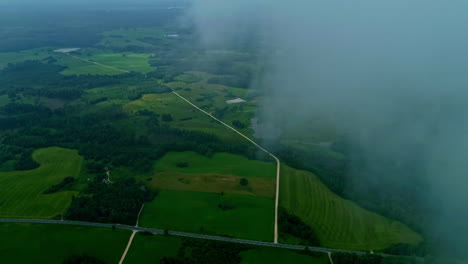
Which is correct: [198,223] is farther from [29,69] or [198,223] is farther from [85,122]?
[29,69]

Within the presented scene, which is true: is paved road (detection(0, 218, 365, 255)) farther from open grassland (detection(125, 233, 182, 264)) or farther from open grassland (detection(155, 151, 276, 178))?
open grassland (detection(155, 151, 276, 178))

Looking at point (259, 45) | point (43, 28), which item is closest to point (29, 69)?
point (259, 45)

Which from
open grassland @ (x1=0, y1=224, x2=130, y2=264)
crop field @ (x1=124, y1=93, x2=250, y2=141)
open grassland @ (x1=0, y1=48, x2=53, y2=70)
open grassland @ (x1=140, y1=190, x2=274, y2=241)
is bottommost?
open grassland @ (x1=0, y1=224, x2=130, y2=264)

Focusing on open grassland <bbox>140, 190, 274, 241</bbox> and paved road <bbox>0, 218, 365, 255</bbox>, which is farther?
open grassland <bbox>140, 190, 274, 241</bbox>

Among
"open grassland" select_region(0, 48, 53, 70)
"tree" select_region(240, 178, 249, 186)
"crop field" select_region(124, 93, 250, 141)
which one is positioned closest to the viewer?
"tree" select_region(240, 178, 249, 186)

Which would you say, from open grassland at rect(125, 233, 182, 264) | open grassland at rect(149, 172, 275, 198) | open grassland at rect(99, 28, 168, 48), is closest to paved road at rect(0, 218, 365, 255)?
open grassland at rect(125, 233, 182, 264)

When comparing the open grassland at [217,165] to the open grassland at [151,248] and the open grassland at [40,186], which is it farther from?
the open grassland at [151,248]

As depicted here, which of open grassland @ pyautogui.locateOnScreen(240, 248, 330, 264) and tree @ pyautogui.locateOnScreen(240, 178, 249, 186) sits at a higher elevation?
tree @ pyautogui.locateOnScreen(240, 178, 249, 186)
